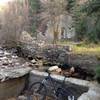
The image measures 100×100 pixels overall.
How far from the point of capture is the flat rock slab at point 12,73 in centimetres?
572

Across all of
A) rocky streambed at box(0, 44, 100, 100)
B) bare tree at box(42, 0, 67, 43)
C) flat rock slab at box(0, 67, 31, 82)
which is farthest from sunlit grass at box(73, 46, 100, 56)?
bare tree at box(42, 0, 67, 43)

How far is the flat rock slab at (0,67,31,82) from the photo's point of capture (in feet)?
18.8

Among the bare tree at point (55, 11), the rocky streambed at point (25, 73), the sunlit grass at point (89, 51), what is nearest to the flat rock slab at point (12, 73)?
the rocky streambed at point (25, 73)

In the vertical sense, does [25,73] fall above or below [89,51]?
below

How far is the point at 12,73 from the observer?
593cm

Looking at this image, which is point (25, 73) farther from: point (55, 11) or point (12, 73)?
point (55, 11)

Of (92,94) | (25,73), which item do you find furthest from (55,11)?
(92,94)

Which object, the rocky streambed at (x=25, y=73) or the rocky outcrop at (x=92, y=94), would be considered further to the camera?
the rocky streambed at (x=25, y=73)

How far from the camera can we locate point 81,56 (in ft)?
22.7

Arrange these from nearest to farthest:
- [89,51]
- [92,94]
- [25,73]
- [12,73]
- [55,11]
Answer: [92,94] → [12,73] → [25,73] → [89,51] → [55,11]

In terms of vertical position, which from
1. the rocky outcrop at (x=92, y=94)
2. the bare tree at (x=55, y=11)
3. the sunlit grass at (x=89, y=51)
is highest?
the bare tree at (x=55, y=11)

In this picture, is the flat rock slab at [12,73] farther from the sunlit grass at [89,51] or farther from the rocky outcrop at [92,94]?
the rocky outcrop at [92,94]

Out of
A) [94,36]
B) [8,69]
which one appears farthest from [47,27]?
[94,36]

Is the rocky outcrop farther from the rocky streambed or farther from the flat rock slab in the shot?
the flat rock slab
